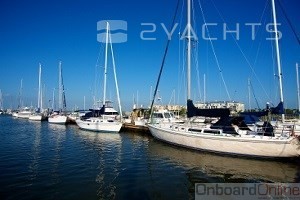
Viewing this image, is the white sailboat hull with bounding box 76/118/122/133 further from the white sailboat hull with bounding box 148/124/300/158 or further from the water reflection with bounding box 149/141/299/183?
the water reflection with bounding box 149/141/299/183

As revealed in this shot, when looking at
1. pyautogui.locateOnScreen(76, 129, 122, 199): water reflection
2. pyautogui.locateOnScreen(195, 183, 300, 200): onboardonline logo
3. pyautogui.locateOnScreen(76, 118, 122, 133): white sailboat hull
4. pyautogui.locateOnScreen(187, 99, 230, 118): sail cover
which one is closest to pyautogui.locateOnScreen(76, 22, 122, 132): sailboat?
pyautogui.locateOnScreen(76, 118, 122, 133): white sailboat hull

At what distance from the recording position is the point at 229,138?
68.9 feet

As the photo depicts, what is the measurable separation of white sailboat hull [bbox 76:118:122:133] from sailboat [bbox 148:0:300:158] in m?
12.4

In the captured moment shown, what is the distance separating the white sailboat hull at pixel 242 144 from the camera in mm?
19094

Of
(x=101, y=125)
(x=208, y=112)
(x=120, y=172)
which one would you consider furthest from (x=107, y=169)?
(x=101, y=125)

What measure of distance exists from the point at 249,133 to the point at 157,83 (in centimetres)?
1349

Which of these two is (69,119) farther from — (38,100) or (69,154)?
(69,154)

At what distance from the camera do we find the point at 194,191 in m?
13.3

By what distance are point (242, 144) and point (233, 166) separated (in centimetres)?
280

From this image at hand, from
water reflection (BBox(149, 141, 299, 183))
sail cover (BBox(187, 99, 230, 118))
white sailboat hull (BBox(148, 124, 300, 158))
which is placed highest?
sail cover (BBox(187, 99, 230, 118))

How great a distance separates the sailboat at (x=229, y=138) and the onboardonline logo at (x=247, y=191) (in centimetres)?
525

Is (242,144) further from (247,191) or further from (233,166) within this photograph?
(247,191)

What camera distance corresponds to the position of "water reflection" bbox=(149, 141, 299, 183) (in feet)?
51.8

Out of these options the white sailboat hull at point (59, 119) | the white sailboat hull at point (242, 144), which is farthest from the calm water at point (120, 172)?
the white sailboat hull at point (59, 119)
